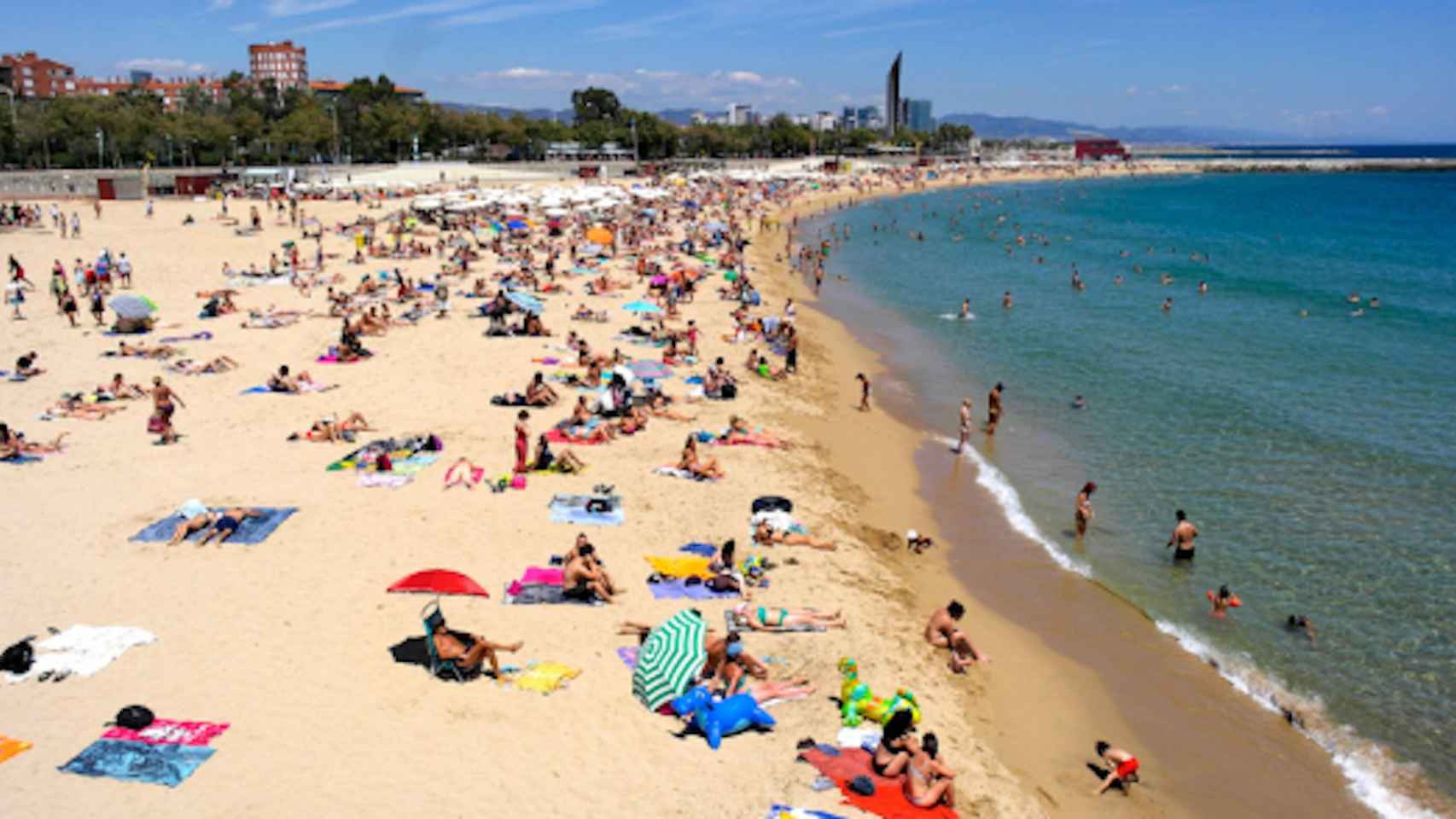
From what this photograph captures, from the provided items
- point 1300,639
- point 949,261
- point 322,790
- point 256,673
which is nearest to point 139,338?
point 256,673

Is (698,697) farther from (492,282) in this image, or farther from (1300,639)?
(492,282)

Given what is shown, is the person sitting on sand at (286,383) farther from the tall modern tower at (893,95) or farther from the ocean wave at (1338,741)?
the tall modern tower at (893,95)

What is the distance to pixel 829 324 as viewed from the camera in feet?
86.6

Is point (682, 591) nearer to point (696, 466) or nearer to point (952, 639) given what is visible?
point (952, 639)

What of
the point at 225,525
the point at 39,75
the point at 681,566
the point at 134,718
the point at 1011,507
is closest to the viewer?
the point at 134,718

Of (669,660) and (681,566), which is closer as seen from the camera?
(669,660)

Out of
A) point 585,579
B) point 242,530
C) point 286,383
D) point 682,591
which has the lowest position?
point 682,591

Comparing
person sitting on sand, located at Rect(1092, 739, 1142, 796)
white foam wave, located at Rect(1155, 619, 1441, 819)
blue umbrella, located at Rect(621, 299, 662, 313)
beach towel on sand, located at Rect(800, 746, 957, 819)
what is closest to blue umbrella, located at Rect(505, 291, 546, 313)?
blue umbrella, located at Rect(621, 299, 662, 313)

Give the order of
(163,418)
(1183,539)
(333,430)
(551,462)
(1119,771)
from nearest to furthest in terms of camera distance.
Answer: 1. (1119,771)
2. (1183,539)
3. (551,462)
4. (163,418)
5. (333,430)

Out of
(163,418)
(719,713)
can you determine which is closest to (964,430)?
(719,713)

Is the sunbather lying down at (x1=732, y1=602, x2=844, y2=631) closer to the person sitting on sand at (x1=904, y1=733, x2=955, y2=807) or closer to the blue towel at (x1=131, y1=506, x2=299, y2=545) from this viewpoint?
the person sitting on sand at (x1=904, y1=733, x2=955, y2=807)

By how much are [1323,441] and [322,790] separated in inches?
674

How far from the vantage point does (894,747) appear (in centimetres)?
661

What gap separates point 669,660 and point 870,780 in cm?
181
